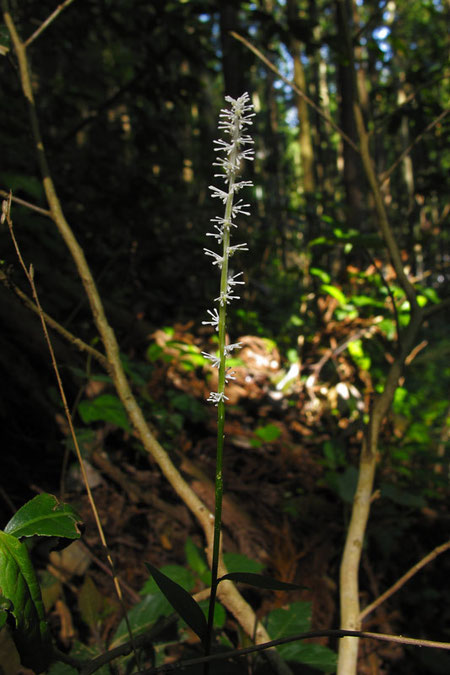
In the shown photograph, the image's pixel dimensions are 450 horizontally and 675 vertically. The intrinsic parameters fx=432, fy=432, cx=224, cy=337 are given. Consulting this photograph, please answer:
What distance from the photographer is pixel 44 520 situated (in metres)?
0.78

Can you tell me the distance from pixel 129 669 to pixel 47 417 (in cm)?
124

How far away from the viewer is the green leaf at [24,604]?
67 centimetres

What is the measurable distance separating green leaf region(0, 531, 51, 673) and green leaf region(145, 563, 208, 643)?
0.19 m

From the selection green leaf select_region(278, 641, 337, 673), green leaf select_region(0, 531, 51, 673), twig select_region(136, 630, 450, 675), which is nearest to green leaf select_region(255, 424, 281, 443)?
green leaf select_region(278, 641, 337, 673)

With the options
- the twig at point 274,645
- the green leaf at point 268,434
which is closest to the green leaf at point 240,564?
the twig at point 274,645

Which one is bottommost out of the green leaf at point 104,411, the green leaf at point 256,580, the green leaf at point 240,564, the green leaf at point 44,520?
the green leaf at point 240,564

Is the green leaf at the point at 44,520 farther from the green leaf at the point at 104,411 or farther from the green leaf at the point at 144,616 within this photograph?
the green leaf at the point at 104,411

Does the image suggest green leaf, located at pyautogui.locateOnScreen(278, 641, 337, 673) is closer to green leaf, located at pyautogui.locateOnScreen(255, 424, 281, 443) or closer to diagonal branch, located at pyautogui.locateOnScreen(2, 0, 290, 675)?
diagonal branch, located at pyautogui.locateOnScreen(2, 0, 290, 675)

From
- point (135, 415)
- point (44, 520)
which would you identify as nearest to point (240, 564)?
point (135, 415)

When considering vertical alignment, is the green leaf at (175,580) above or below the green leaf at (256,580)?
below

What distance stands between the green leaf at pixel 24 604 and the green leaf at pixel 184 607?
0.63ft

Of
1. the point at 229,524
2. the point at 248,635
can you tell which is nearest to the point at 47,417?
the point at 229,524

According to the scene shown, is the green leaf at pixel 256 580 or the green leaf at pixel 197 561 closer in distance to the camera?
the green leaf at pixel 256 580

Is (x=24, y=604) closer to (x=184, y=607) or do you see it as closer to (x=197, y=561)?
(x=184, y=607)
